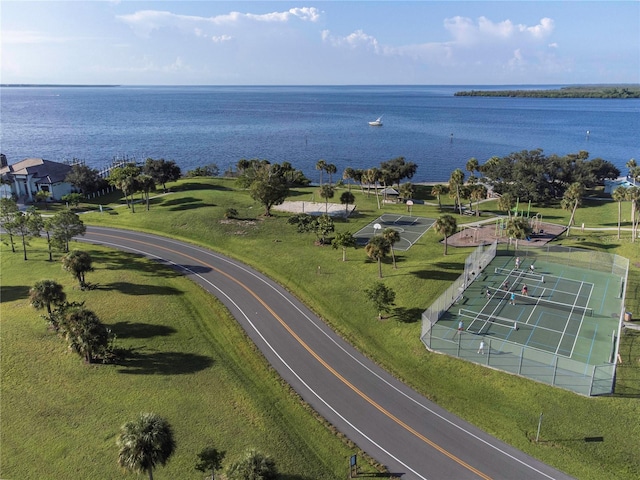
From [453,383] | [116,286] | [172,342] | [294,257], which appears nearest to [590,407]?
[453,383]

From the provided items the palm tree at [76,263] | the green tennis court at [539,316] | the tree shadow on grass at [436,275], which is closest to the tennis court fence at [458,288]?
the green tennis court at [539,316]

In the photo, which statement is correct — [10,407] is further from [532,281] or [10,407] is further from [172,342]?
[532,281]

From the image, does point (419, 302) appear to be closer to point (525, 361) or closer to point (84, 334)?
point (525, 361)

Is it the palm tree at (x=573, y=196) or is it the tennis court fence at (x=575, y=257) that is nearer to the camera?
the tennis court fence at (x=575, y=257)

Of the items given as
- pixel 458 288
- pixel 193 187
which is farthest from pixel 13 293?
pixel 193 187

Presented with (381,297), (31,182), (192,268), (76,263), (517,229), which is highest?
(31,182)

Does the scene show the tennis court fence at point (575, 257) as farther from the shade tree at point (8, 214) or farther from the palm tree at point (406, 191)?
the shade tree at point (8, 214)
